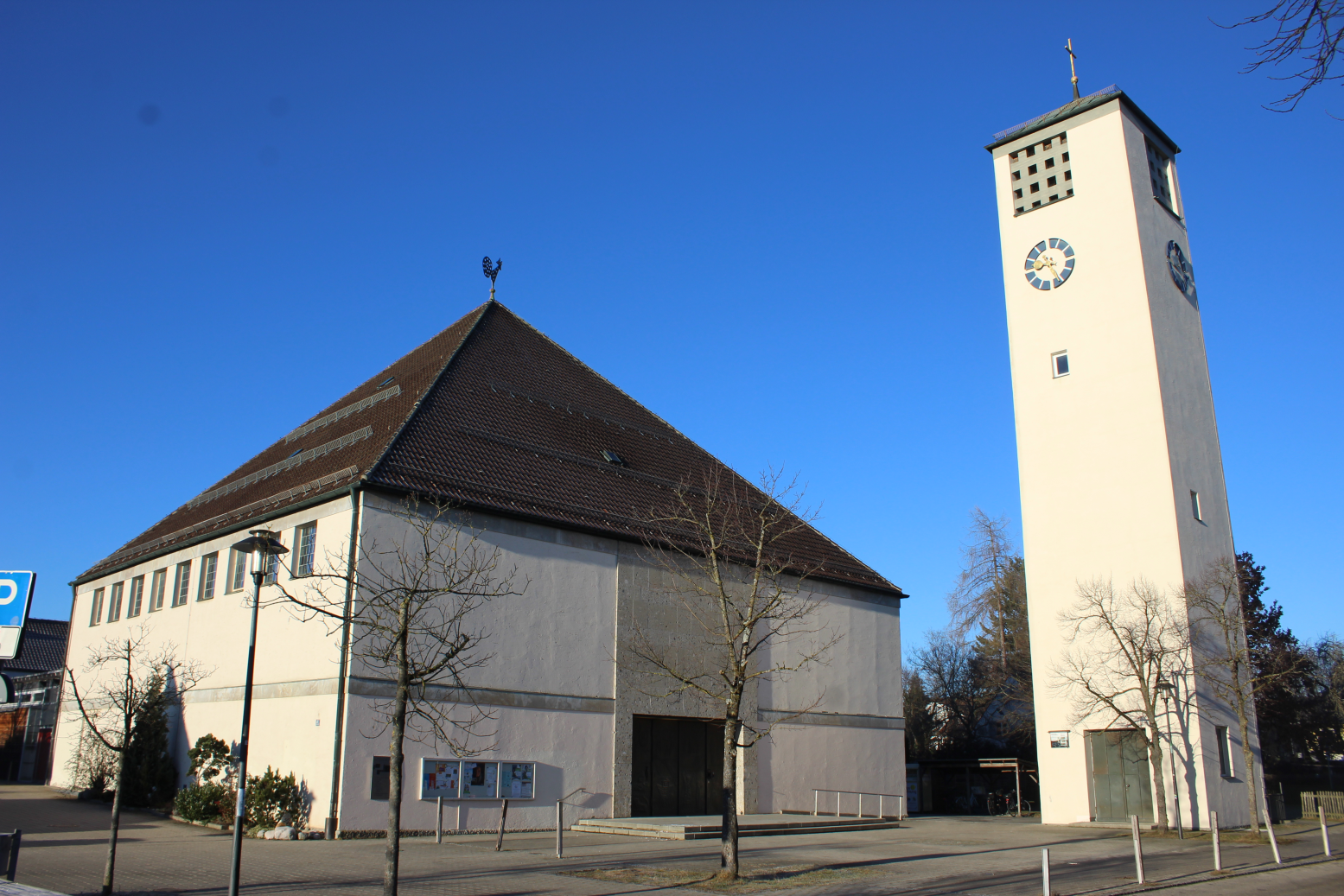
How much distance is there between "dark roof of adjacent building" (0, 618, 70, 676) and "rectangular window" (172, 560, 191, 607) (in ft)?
86.6

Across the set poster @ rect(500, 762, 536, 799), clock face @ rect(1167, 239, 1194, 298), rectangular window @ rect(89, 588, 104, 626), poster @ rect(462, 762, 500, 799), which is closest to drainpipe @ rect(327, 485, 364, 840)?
poster @ rect(462, 762, 500, 799)

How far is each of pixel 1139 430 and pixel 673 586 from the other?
14.2m

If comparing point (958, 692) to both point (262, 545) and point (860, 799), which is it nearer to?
point (860, 799)

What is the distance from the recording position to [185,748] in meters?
25.1

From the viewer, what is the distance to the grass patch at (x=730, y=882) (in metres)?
14.6

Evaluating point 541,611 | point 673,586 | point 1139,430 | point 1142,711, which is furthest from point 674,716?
point 1139,430

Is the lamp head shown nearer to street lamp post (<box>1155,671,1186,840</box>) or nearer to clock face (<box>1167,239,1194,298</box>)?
street lamp post (<box>1155,671,1186,840</box>)

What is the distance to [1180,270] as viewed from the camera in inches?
1246

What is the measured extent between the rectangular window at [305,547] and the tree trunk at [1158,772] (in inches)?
822

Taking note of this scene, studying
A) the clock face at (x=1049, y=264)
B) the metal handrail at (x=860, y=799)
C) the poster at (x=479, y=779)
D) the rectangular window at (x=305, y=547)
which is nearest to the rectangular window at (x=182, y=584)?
the rectangular window at (x=305, y=547)

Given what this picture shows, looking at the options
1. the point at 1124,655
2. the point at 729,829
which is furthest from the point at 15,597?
the point at 1124,655

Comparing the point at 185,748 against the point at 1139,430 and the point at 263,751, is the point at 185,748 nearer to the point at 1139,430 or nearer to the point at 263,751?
the point at 263,751

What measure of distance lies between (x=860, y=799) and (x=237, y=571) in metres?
19.2

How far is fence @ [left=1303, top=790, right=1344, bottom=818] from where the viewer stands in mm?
35078
